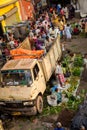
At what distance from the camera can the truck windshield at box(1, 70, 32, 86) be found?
1339 cm

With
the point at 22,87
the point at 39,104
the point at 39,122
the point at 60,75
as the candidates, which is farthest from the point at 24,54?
the point at 39,122

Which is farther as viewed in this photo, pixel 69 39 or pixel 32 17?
pixel 32 17

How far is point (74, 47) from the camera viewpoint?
21.1 m

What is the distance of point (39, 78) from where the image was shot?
14.0m

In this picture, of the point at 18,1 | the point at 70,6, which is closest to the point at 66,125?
the point at 18,1

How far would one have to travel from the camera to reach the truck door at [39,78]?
1370cm

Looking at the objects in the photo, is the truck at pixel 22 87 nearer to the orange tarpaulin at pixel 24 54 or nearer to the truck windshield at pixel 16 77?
the truck windshield at pixel 16 77

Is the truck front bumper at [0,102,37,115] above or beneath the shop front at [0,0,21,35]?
beneath

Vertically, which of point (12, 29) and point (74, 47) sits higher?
point (12, 29)

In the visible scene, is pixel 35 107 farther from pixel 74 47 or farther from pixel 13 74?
pixel 74 47

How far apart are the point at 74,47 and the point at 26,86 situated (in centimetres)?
863

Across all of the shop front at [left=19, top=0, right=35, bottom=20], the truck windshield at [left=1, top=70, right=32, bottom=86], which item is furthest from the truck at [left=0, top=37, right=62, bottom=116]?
the shop front at [left=19, top=0, right=35, bottom=20]

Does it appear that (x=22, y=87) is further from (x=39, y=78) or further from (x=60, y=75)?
(x=60, y=75)

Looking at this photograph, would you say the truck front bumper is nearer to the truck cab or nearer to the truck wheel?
the truck cab
